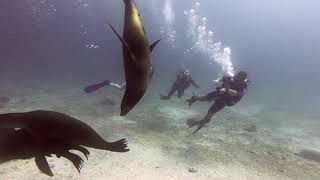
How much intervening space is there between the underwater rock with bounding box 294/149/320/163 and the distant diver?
1026 cm

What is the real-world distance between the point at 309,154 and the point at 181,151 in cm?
439

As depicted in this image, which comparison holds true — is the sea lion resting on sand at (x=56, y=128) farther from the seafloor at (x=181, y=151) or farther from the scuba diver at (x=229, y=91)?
the scuba diver at (x=229, y=91)

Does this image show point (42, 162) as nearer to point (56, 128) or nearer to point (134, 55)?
point (56, 128)

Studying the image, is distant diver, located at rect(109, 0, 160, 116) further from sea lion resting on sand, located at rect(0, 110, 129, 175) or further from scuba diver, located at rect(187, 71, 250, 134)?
scuba diver, located at rect(187, 71, 250, 134)

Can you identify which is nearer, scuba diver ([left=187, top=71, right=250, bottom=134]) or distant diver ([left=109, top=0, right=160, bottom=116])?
distant diver ([left=109, top=0, right=160, bottom=116])

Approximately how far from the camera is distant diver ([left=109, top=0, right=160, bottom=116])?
1117 mm

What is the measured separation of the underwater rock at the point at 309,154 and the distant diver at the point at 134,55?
1026 centimetres

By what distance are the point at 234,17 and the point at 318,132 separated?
421 feet

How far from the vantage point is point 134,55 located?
1186 millimetres

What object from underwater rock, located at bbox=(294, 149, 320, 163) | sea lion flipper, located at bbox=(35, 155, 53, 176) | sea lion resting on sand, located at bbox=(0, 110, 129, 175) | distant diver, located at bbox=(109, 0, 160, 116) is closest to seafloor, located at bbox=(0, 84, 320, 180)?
underwater rock, located at bbox=(294, 149, 320, 163)

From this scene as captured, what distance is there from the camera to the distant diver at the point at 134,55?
112 cm

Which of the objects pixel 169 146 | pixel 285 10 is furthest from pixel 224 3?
pixel 169 146

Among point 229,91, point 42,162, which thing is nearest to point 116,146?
point 42,162

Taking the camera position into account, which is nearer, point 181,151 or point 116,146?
point 116,146
